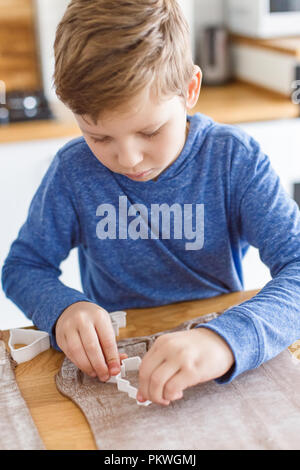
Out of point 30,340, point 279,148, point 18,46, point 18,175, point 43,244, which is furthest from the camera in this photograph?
point 18,46

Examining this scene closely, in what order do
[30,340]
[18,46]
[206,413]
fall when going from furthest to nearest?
[18,46] → [30,340] → [206,413]

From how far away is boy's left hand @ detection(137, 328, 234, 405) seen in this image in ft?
2.34

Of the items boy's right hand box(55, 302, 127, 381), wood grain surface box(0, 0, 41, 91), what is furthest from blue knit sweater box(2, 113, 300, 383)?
wood grain surface box(0, 0, 41, 91)

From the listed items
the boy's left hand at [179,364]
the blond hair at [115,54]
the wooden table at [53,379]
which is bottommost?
the wooden table at [53,379]

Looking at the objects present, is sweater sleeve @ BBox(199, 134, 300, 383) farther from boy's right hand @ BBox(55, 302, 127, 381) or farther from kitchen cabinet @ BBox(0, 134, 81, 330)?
kitchen cabinet @ BBox(0, 134, 81, 330)

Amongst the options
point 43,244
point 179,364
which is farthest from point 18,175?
point 179,364

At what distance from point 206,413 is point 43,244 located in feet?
1.57

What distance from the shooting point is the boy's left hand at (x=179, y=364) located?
71cm

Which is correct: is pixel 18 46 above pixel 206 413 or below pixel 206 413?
above

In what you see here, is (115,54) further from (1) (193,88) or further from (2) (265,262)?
(2) (265,262)

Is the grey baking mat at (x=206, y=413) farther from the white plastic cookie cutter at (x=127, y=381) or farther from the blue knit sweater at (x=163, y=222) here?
the blue knit sweater at (x=163, y=222)
